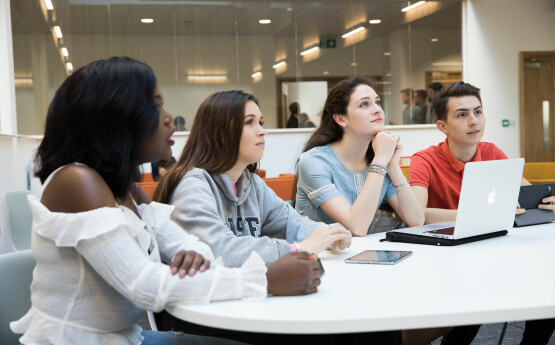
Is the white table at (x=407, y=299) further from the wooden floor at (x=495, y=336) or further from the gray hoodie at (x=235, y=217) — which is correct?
the wooden floor at (x=495, y=336)

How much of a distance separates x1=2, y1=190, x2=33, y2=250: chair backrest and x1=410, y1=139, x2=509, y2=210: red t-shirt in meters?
2.34

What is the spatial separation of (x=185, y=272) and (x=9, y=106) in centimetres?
755

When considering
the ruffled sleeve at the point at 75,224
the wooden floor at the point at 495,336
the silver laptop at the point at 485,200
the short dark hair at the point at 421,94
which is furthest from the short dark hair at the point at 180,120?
the ruffled sleeve at the point at 75,224

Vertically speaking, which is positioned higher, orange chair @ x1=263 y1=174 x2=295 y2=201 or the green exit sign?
the green exit sign

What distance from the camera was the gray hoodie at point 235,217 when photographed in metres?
1.58

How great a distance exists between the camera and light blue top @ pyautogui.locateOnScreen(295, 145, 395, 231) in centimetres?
241

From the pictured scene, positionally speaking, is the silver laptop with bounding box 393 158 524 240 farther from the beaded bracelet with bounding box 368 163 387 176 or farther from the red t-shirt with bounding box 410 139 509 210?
the red t-shirt with bounding box 410 139 509 210

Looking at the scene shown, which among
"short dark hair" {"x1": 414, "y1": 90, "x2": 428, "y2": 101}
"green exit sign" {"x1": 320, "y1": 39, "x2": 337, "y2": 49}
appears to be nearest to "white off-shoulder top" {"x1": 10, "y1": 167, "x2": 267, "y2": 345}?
"green exit sign" {"x1": 320, "y1": 39, "x2": 337, "y2": 49}

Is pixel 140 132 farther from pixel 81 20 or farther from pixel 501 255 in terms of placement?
pixel 81 20

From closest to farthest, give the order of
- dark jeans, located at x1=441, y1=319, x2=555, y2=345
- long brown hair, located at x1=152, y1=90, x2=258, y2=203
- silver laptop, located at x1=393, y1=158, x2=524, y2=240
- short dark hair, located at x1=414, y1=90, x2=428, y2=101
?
1. silver laptop, located at x1=393, y1=158, x2=524, y2=240
2. long brown hair, located at x1=152, y1=90, x2=258, y2=203
3. dark jeans, located at x1=441, y1=319, x2=555, y2=345
4. short dark hair, located at x1=414, y1=90, x2=428, y2=101

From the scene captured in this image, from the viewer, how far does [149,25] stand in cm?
951

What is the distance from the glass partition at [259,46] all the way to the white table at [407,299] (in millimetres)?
7948

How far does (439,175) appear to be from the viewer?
9.04 feet

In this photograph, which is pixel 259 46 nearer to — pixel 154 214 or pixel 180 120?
pixel 180 120
